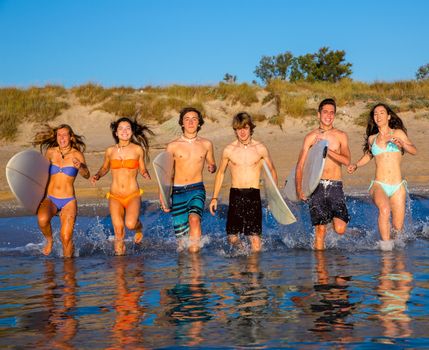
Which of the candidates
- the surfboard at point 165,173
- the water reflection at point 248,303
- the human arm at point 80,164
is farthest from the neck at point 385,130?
the human arm at point 80,164

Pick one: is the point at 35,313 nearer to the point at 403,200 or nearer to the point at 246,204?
the point at 246,204

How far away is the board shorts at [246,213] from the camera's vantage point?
30.0 feet

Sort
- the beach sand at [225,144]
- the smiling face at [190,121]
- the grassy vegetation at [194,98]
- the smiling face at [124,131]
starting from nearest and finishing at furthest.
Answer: the smiling face at [190,121], the smiling face at [124,131], the beach sand at [225,144], the grassy vegetation at [194,98]

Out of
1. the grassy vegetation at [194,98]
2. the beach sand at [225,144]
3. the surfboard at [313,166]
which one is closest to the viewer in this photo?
the surfboard at [313,166]

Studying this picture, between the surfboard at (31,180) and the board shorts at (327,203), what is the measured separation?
2932mm

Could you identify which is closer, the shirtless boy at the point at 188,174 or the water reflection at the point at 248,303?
the water reflection at the point at 248,303

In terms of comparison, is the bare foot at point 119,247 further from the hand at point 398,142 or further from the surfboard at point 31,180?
the hand at point 398,142

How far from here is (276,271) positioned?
775 centimetres

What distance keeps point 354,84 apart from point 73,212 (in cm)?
1867

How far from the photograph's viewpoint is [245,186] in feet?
30.2

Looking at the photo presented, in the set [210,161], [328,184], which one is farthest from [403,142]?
[210,161]

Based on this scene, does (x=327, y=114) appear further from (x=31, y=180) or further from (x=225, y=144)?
(x=225, y=144)

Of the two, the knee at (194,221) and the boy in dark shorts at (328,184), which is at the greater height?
the boy in dark shorts at (328,184)

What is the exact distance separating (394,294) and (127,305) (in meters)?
1.99
